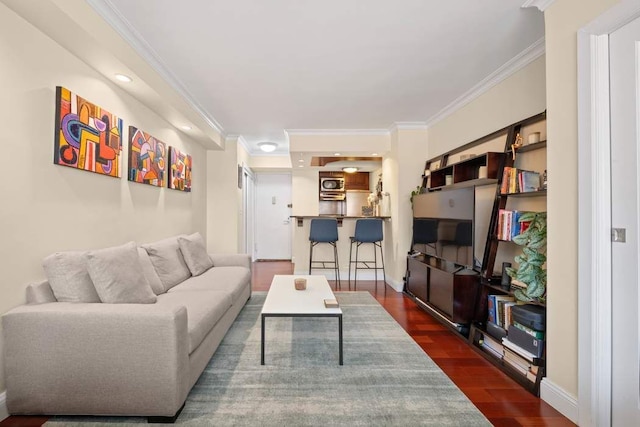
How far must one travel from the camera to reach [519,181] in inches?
91.2

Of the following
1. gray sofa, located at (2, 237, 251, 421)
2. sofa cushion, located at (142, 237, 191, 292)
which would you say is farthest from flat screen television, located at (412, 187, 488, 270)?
sofa cushion, located at (142, 237, 191, 292)

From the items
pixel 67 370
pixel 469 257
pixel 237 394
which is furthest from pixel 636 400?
pixel 67 370

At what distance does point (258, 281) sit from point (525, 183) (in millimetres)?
3941

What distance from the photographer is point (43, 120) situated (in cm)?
184

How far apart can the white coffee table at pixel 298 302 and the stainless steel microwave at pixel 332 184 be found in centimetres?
425

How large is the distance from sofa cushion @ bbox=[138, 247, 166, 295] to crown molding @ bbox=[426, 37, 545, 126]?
3.53 metres

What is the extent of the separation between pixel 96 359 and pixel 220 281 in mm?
1370

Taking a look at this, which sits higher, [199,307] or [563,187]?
[563,187]

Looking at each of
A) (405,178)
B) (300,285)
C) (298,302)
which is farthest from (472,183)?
(298,302)

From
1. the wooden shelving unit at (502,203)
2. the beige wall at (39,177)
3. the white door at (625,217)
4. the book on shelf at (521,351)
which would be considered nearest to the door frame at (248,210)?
the beige wall at (39,177)

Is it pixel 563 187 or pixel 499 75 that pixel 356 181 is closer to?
pixel 499 75

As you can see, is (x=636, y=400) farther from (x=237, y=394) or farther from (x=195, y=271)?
(x=195, y=271)

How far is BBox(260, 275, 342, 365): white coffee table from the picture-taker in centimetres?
213

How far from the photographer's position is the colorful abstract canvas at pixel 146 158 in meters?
2.78
